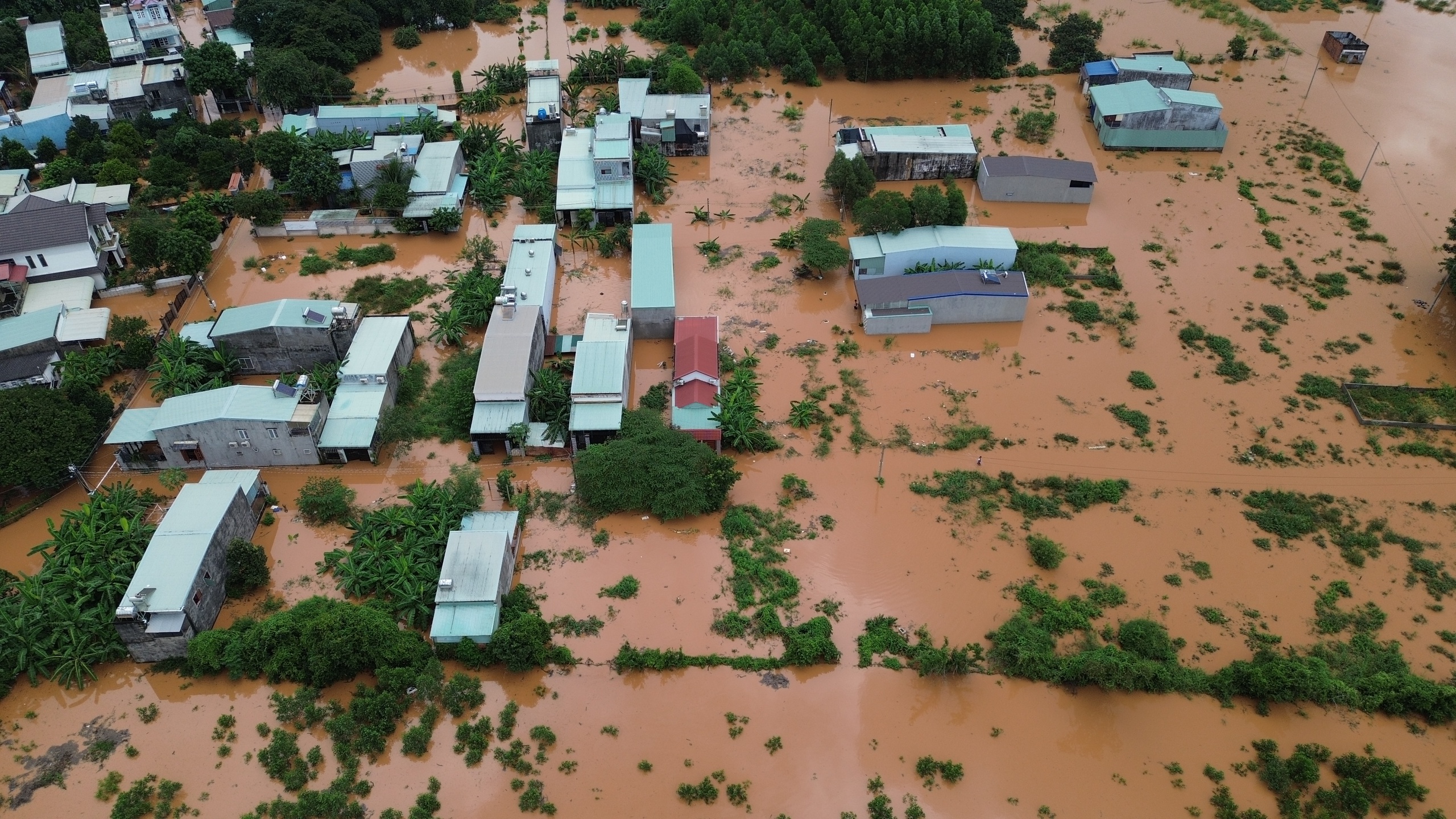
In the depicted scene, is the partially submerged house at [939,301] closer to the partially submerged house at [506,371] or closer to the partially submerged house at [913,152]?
the partially submerged house at [913,152]

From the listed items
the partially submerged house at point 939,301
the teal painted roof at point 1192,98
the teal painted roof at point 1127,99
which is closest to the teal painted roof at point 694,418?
the partially submerged house at point 939,301

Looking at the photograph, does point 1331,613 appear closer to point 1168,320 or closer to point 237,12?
point 1168,320

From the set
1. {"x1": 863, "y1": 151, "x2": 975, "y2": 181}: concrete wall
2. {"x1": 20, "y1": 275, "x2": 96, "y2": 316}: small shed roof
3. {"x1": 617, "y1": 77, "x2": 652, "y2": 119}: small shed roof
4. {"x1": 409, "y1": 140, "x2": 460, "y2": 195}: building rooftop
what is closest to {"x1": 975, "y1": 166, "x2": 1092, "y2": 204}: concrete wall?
{"x1": 863, "y1": 151, "x2": 975, "y2": 181}: concrete wall

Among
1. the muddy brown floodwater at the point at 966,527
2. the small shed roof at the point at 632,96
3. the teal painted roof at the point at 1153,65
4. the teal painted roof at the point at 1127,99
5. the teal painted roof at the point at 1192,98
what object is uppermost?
the teal painted roof at the point at 1153,65

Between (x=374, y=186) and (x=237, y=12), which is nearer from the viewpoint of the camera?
(x=374, y=186)

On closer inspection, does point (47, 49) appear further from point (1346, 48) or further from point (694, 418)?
point (1346, 48)

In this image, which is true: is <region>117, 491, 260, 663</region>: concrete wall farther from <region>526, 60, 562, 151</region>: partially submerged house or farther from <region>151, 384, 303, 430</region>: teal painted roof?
<region>526, 60, 562, 151</region>: partially submerged house

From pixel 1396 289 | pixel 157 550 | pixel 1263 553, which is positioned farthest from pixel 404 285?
pixel 1396 289
